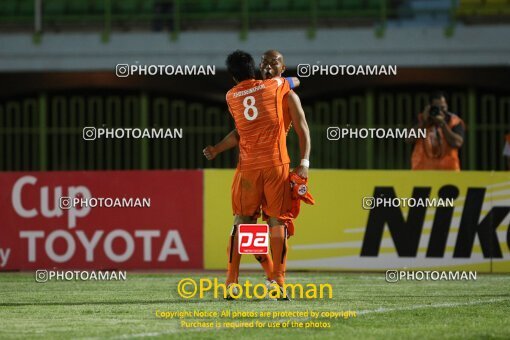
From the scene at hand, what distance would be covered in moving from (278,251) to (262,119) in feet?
3.32

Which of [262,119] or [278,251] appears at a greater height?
[262,119]

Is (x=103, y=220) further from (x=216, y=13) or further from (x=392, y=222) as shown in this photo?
(x=216, y=13)

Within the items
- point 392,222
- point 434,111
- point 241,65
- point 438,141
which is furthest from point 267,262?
point 438,141

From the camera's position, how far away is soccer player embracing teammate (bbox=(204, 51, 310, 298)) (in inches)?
335

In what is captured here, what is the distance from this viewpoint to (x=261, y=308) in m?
7.90

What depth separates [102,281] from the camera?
35.8ft

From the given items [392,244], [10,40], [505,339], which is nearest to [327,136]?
[392,244]

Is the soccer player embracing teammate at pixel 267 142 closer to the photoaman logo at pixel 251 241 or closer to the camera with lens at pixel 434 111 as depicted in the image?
the photoaman logo at pixel 251 241

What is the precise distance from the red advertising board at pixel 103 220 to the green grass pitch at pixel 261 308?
0.94 m

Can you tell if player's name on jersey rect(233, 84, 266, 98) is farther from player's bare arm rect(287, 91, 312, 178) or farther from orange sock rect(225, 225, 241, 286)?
orange sock rect(225, 225, 241, 286)

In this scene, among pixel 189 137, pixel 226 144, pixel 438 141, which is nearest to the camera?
pixel 226 144

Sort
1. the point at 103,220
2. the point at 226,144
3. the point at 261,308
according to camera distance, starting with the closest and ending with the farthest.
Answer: the point at 261,308, the point at 226,144, the point at 103,220

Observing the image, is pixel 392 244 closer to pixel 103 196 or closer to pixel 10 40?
pixel 103 196

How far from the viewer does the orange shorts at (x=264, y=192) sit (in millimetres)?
8523
